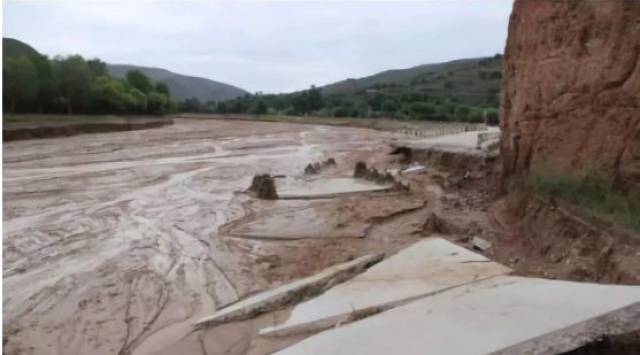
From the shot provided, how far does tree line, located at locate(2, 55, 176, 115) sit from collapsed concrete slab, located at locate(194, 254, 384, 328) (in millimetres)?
32846

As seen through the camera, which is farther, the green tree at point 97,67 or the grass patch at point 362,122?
the green tree at point 97,67

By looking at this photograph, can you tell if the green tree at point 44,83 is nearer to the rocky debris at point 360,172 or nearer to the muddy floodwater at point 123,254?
the muddy floodwater at point 123,254

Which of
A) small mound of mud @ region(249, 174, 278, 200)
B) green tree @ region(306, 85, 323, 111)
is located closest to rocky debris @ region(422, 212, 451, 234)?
small mound of mud @ region(249, 174, 278, 200)

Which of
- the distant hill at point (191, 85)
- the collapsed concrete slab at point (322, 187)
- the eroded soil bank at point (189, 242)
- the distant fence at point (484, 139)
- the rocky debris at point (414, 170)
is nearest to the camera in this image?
the eroded soil bank at point (189, 242)

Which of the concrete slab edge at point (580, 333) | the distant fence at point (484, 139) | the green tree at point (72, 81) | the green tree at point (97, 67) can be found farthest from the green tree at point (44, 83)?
the concrete slab edge at point (580, 333)

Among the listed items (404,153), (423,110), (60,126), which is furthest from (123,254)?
(423,110)

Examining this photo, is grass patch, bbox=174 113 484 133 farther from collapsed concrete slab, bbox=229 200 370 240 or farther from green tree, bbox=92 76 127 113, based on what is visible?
collapsed concrete slab, bbox=229 200 370 240

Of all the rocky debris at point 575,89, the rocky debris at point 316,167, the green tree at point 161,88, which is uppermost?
the green tree at point 161,88

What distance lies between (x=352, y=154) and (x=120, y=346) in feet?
71.8

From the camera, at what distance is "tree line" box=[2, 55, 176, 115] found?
36.8 meters

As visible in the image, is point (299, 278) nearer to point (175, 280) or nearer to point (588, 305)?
point (175, 280)

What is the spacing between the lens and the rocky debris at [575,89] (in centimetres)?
766

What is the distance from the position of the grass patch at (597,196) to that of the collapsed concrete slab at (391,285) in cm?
169

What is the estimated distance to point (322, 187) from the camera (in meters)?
16.6
